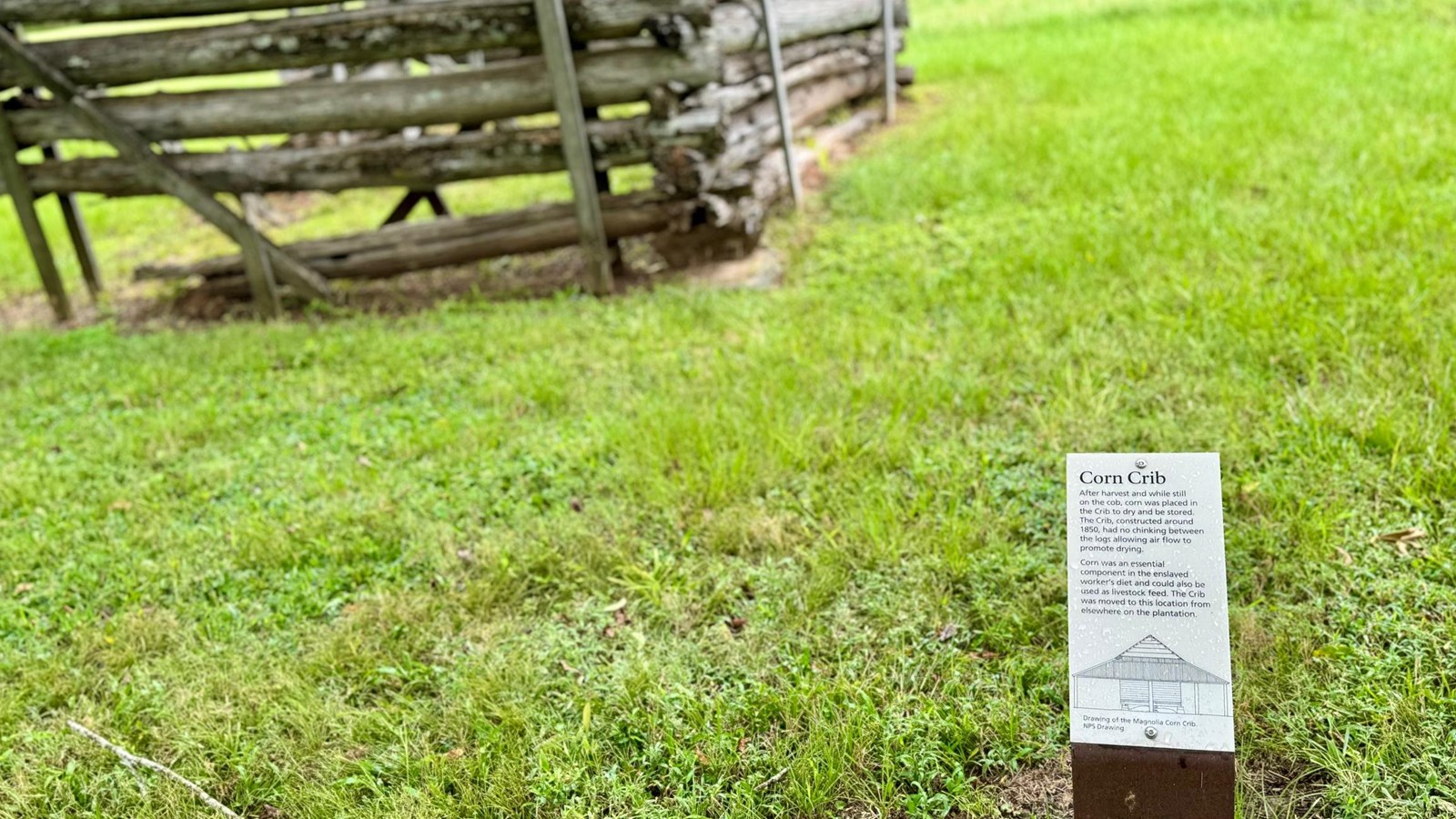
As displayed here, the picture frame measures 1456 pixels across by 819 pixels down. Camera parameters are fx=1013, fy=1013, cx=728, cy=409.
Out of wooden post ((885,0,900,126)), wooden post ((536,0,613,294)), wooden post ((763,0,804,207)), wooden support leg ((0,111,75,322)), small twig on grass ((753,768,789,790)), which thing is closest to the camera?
small twig on grass ((753,768,789,790))

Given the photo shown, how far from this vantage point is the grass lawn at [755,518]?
254 cm

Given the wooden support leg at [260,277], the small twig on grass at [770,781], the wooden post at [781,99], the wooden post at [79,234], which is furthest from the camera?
the wooden post at [79,234]

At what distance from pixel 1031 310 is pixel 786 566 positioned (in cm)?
216

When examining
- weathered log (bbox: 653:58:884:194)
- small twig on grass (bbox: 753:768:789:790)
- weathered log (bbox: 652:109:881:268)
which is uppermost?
weathered log (bbox: 653:58:884:194)

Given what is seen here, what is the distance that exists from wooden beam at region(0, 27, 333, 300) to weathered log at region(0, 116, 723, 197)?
0.10 metres

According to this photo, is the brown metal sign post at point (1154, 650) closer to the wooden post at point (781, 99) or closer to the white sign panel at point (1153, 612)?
the white sign panel at point (1153, 612)

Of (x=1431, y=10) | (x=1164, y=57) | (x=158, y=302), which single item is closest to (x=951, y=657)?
(x=158, y=302)

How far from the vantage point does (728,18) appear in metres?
6.52

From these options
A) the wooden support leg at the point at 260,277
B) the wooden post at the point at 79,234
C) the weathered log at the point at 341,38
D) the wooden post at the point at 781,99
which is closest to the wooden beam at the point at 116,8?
the weathered log at the point at 341,38

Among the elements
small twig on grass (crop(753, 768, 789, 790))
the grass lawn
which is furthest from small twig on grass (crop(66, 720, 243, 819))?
small twig on grass (crop(753, 768, 789, 790))

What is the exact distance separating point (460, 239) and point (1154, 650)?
5.32 meters

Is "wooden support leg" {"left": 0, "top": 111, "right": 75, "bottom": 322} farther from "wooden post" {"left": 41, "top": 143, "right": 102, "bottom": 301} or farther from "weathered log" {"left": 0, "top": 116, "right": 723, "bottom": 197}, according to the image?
"weathered log" {"left": 0, "top": 116, "right": 723, "bottom": 197}

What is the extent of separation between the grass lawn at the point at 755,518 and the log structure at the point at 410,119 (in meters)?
0.70

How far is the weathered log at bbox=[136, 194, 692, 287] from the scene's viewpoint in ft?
20.2
